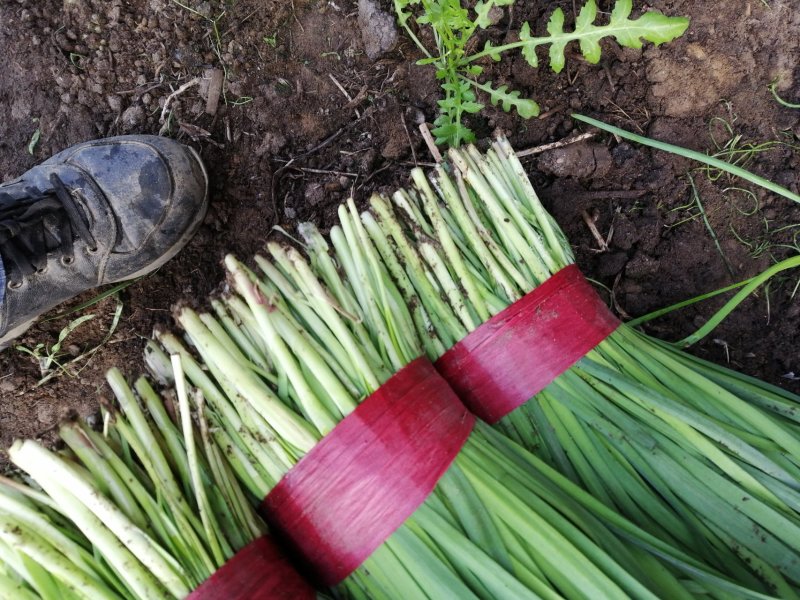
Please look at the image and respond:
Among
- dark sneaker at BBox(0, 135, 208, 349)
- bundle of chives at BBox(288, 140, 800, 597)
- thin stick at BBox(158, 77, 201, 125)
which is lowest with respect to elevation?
bundle of chives at BBox(288, 140, 800, 597)

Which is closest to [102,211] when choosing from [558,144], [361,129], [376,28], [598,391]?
[361,129]

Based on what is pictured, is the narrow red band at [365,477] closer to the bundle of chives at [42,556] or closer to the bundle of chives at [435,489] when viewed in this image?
the bundle of chives at [435,489]

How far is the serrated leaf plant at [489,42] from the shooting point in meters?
1.34

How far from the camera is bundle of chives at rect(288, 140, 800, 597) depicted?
110 cm

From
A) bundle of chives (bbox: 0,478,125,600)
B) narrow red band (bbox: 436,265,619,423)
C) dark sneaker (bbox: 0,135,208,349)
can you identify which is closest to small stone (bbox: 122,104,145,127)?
Result: dark sneaker (bbox: 0,135,208,349)

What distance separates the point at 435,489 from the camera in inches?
42.0

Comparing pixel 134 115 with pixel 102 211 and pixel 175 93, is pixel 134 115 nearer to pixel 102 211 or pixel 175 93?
pixel 175 93

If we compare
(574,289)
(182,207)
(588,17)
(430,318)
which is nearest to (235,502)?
(430,318)

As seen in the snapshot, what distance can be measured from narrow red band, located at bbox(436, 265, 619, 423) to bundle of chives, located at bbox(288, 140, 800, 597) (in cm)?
3

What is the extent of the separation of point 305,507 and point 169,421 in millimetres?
325

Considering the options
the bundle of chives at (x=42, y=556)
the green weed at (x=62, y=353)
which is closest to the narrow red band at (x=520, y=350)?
the bundle of chives at (x=42, y=556)

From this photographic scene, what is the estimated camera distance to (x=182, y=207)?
1.67m

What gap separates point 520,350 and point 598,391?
0.61ft

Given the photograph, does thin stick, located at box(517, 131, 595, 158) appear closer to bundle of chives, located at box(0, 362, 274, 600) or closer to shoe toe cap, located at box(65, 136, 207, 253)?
shoe toe cap, located at box(65, 136, 207, 253)
